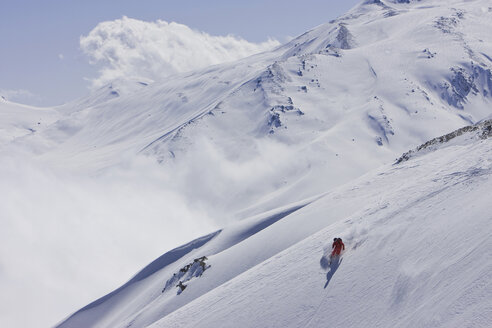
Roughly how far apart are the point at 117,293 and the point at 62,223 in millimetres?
160798

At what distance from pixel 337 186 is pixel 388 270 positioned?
81821 mm

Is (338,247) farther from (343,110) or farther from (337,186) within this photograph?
(343,110)

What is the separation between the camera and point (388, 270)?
1330 cm

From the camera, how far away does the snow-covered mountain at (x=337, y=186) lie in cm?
1298

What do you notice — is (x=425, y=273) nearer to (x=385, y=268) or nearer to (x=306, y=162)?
(x=385, y=268)

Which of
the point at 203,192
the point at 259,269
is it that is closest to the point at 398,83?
the point at 203,192

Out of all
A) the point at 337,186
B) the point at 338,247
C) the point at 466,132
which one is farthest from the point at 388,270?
the point at 337,186

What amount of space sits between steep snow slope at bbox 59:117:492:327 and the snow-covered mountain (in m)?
0.06

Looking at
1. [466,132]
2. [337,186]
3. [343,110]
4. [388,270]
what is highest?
[343,110]

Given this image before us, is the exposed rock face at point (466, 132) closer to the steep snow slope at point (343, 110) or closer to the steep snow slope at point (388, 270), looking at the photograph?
the steep snow slope at point (388, 270)

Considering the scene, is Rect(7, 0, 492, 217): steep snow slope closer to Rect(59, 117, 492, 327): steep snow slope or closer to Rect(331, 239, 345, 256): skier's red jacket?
Rect(59, 117, 492, 327): steep snow slope

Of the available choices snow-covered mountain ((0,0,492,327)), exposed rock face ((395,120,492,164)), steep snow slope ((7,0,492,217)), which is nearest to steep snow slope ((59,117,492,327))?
snow-covered mountain ((0,0,492,327))

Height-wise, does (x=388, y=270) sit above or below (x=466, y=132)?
below

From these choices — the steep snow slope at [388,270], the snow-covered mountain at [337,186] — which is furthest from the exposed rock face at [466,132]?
the steep snow slope at [388,270]
